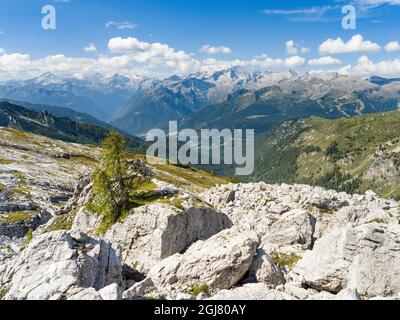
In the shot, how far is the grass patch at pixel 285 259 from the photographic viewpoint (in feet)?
153

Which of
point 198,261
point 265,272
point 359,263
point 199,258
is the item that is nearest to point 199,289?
point 198,261

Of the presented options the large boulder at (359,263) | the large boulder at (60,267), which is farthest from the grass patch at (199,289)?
the large boulder at (359,263)

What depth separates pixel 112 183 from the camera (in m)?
58.2

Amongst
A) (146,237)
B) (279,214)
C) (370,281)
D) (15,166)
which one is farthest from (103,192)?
(15,166)

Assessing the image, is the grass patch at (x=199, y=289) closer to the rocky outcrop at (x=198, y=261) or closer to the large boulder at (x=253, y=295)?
the rocky outcrop at (x=198, y=261)

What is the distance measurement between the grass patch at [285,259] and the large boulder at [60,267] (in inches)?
791

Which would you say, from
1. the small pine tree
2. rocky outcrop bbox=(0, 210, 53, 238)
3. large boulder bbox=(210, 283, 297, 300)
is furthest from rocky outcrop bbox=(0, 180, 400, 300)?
rocky outcrop bbox=(0, 210, 53, 238)

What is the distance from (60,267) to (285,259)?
28408 millimetres

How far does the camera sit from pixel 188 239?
A: 53.5 m

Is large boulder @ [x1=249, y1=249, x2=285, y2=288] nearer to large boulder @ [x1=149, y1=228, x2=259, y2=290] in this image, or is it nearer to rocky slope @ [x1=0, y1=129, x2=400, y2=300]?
rocky slope @ [x1=0, y1=129, x2=400, y2=300]

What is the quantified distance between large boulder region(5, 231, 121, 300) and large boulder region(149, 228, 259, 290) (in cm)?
570

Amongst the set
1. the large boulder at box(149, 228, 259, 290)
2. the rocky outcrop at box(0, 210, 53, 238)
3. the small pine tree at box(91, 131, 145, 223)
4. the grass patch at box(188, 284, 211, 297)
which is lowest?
the rocky outcrop at box(0, 210, 53, 238)

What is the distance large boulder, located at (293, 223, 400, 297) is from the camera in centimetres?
3338
